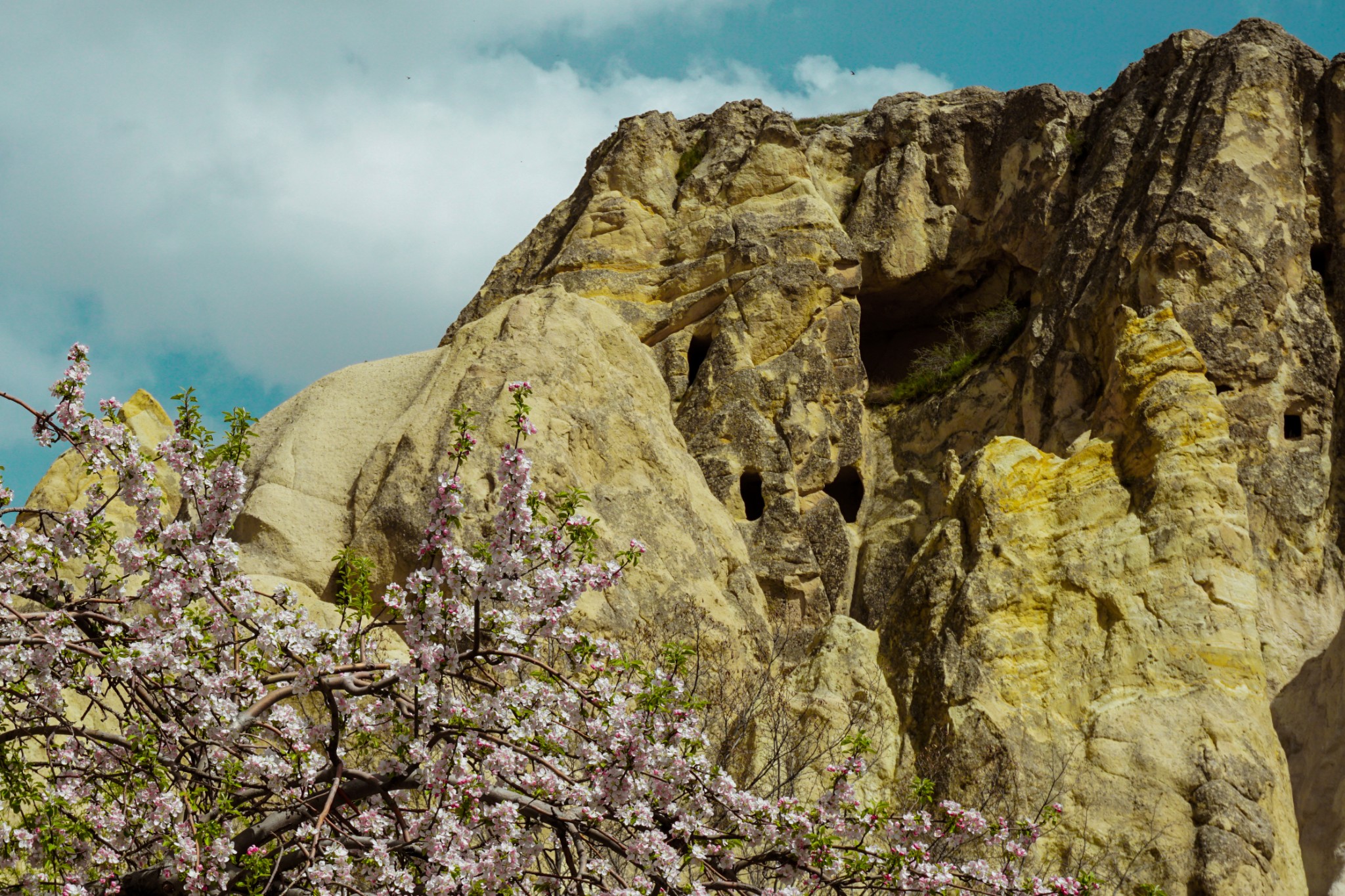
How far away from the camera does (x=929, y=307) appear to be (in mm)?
30031

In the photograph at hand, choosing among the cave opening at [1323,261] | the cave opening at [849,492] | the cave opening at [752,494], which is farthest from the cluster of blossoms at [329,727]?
the cave opening at [1323,261]

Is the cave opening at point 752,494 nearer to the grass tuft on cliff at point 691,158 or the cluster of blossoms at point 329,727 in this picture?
the grass tuft on cliff at point 691,158

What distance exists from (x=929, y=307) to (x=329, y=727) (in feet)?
80.6

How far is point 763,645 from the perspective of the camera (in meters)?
17.7

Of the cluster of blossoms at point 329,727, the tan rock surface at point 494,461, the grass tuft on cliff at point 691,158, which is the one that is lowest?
the cluster of blossoms at point 329,727

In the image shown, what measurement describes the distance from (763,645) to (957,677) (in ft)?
9.75

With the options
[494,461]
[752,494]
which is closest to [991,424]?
[752,494]

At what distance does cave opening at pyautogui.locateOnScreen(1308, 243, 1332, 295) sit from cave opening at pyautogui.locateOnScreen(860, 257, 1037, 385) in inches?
247

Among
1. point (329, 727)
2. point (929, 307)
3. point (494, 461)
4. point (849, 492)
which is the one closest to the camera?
point (329, 727)

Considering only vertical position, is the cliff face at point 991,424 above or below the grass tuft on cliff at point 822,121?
below

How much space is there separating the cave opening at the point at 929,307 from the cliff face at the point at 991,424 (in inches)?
3.5

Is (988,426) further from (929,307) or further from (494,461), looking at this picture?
(494,461)

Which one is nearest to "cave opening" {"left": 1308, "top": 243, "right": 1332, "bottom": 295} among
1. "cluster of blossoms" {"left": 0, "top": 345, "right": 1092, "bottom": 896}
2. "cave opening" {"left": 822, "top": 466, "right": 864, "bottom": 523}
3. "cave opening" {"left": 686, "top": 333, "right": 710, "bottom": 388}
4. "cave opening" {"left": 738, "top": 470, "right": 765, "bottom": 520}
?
"cave opening" {"left": 822, "top": 466, "right": 864, "bottom": 523}

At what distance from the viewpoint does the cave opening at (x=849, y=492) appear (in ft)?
81.9
